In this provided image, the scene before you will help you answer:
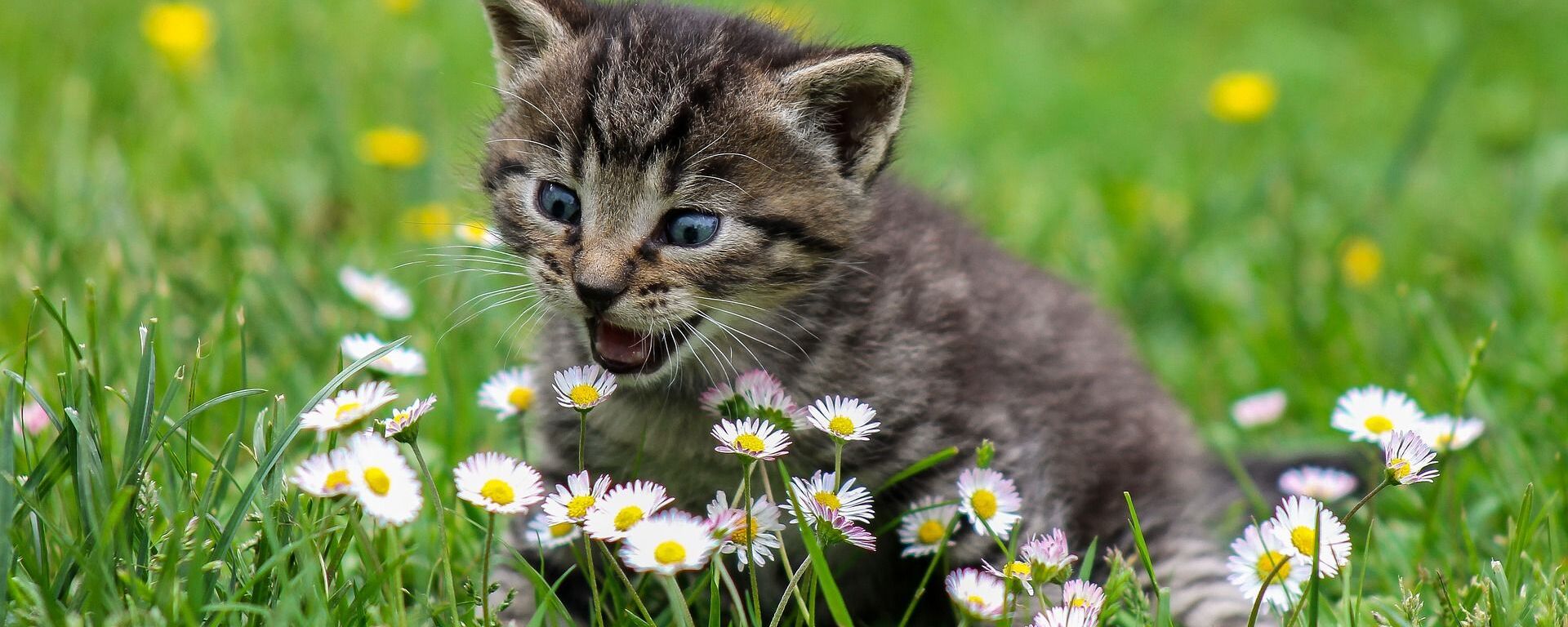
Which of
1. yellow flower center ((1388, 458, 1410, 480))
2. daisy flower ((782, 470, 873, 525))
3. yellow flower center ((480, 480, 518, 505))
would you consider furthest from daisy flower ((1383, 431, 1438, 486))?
yellow flower center ((480, 480, 518, 505))

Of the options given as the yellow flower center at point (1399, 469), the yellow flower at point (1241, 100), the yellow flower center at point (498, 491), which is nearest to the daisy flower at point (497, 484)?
the yellow flower center at point (498, 491)

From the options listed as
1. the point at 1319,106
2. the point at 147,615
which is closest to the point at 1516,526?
the point at 147,615

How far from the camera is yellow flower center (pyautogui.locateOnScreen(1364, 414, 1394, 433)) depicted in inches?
108

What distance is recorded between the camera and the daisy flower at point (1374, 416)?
2.73 meters

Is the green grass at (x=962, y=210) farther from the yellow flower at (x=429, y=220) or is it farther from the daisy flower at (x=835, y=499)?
the daisy flower at (x=835, y=499)

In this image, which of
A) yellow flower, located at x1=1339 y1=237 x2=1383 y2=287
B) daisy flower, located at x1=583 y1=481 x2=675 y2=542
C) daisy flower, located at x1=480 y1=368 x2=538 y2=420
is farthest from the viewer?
yellow flower, located at x1=1339 y1=237 x2=1383 y2=287

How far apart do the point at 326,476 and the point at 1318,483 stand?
2.47 m

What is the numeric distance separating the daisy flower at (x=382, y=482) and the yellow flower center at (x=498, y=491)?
0.13 m

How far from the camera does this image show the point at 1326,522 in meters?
2.40

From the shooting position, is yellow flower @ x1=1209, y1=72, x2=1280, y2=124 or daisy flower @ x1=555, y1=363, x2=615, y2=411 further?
yellow flower @ x1=1209, y1=72, x2=1280, y2=124

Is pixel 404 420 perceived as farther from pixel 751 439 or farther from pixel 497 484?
pixel 751 439

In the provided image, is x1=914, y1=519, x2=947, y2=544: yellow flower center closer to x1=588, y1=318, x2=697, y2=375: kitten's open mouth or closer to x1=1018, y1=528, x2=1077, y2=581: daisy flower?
x1=1018, y1=528, x2=1077, y2=581: daisy flower

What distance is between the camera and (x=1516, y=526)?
283cm

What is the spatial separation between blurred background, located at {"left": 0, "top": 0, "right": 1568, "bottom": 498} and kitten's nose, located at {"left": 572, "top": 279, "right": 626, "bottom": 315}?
0.81 meters
